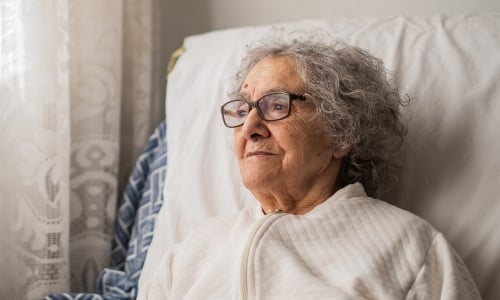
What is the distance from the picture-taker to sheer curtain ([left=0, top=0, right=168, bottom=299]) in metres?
1.57

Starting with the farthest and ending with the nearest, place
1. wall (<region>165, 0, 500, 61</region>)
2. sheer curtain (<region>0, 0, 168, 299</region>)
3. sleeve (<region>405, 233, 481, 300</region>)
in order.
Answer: wall (<region>165, 0, 500, 61</region>) < sheer curtain (<region>0, 0, 168, 299</region>) < sleeve (<region>405, 233, 481, 300</region>)

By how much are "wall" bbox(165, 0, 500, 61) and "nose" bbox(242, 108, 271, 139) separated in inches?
31.5

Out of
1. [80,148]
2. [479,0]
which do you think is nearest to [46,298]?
[80,148]

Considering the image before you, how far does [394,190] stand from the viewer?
4.79 ft

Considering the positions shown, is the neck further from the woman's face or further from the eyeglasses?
the eyeglasses

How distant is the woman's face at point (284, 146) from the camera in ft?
4.18

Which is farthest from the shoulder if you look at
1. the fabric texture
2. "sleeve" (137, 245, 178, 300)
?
the fabric texture

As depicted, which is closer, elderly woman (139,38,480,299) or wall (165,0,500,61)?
elderly woman (139,38,480,299)

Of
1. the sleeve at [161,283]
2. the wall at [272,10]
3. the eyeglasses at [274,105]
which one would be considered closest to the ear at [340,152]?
the eyeglasses at [274,105]

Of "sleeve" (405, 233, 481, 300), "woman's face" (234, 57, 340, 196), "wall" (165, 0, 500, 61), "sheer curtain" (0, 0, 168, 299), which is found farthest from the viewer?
"wall" (165, 0, 500, 61)

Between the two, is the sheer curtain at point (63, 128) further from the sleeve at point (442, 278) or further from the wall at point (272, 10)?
the sleeve at point (442, 278)

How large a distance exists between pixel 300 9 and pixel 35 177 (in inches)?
40.8

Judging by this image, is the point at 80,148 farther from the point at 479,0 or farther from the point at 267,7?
the point at 479,0

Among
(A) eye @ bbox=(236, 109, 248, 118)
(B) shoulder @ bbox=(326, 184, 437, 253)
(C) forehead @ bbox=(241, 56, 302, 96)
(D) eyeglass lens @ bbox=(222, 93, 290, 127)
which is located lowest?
(B) shoulder @ bbox=(326, 184, 437, 253)
